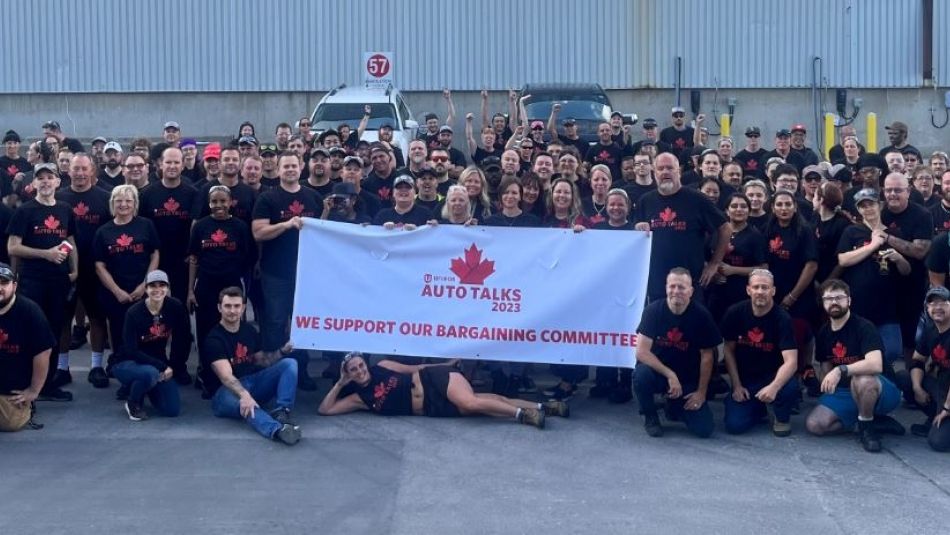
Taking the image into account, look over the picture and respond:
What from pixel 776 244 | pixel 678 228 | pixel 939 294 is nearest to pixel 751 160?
pixel 776 244

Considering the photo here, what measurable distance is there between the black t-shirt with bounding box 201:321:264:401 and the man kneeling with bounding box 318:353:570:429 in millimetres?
679

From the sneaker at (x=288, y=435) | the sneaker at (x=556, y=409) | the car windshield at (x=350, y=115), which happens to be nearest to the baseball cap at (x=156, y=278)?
the sneaker at (x=288, y=435)

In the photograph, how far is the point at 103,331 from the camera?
11.5 metres

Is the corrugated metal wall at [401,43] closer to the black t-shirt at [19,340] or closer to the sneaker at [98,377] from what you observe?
the sneaker at [98,377]

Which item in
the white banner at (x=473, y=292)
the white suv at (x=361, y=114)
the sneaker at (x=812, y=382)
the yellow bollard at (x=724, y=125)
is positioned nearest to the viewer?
the white banner at (x=473, y=292)

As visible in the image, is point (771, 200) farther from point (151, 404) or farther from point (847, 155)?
point (151, 404)

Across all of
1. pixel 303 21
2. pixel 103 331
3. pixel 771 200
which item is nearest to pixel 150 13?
pixel 303 21

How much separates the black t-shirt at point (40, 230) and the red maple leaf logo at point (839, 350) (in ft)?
20.7

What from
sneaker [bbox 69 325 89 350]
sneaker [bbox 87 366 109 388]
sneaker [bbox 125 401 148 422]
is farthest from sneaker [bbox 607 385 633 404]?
sneaker [bbox 69 325 89 350]

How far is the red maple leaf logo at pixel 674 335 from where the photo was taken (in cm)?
988

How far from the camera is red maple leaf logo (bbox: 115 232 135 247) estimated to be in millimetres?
10914

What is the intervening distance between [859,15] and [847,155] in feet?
49.6

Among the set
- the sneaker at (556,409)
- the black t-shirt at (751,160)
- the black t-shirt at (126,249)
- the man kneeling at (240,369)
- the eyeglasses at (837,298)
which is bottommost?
the sneaker at (556,409)

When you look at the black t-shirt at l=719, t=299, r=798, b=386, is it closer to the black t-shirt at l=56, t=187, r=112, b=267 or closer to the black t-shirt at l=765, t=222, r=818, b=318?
the black t-shirt at l=765, t=222, r=818, b=318
